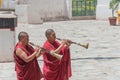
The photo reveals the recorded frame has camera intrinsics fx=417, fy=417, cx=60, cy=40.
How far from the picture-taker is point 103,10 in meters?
23.8

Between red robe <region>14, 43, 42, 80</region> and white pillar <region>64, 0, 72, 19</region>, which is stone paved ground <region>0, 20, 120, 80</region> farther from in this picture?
red robe <region>14, 43, 42, 80</region>

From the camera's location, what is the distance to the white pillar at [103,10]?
2356 cm

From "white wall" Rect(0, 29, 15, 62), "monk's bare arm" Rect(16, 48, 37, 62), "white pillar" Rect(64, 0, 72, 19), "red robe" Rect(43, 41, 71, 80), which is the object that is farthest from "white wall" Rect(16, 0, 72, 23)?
"monk's bare arm" Rect(16, 48, 37, 62)

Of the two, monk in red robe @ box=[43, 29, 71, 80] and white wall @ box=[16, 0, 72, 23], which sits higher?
white wall @ box=[16, 0, 72, 23]

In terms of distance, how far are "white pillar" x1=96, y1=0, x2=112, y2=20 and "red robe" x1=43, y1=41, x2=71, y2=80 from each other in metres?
16.6

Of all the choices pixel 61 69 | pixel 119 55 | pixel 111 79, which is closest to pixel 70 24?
pixel 119 55

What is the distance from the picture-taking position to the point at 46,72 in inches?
275

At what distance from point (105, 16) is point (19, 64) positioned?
1759 centimetres

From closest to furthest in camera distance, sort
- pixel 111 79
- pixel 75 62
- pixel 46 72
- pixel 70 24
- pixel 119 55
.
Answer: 1. pixel 46 72
2. pixel 111 79
3. pixel 75 62
4. pixel 119 55
5. pixel 70 24

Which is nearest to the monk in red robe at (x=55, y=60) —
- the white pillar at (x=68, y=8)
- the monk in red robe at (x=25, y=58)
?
the monk in red robe at (x=25, y=58)

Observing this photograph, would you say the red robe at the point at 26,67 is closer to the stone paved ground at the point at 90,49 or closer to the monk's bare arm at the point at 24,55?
the monk's bare arm at the point at 24,55

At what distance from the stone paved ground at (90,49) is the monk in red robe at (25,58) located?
2.66m

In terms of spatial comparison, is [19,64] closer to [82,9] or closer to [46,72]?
[46,72]

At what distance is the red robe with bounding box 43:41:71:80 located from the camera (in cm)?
685
